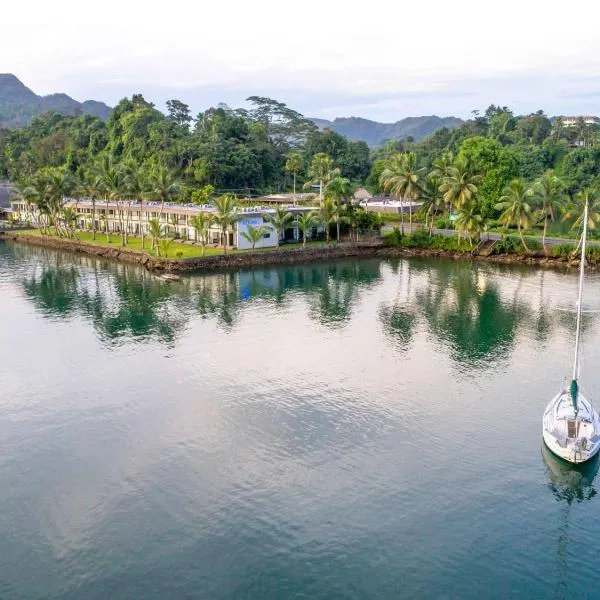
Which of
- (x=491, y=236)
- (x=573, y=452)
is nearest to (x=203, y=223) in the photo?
(x=491, y=236)

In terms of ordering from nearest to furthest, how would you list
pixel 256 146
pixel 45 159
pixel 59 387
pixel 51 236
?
pixel 59 387
pixel 51 236
pixel 256 146
pixel 45 159

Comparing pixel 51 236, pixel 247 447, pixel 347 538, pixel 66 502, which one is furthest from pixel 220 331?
pixel 51 236

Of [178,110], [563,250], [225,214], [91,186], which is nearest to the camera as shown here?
[563,250]

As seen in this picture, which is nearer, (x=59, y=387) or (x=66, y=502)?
(x=66, y=502)

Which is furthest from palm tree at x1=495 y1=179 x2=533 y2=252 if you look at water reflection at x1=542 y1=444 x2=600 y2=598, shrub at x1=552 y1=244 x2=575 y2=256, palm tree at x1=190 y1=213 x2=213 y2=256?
water reflection at x1=542 y1=444 x2=600 y2=598

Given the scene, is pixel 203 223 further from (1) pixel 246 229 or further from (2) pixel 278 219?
(2) pixel 278 219

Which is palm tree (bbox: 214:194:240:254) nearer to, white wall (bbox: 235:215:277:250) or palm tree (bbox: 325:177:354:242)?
white wall (bbox: 235:215:277:250)

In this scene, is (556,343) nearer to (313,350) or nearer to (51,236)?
(313,350)

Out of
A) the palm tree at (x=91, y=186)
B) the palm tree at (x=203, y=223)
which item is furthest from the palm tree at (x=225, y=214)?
the palm tree at (x=91, y=186)
